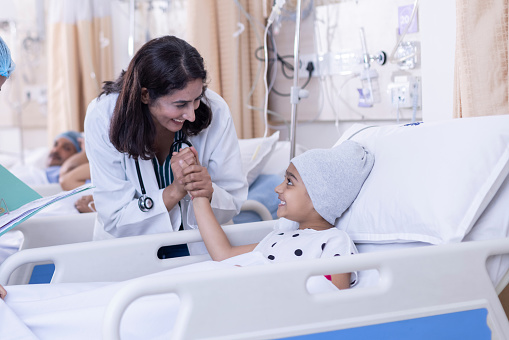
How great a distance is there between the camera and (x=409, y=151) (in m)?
1.43

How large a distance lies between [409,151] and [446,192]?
18 cm

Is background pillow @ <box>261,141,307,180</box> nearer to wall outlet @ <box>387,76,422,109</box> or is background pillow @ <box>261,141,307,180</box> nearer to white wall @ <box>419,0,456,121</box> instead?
wall outlet @ <box>387,76,422,109</box>

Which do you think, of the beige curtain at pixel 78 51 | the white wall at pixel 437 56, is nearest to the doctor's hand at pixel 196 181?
the white wall at pixel 437 56

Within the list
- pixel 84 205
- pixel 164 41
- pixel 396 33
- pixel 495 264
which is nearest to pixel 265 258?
pixel 495 264

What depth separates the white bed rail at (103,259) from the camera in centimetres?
151

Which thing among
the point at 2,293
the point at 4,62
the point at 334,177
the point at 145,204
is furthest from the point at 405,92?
the point at 2,293

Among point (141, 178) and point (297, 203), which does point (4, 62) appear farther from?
point (297, 203)

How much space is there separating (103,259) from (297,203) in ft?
1.82

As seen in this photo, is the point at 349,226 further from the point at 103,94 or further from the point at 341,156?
the point at 103,94

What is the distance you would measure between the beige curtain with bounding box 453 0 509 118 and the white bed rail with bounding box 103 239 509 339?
63cm

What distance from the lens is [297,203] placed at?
5.00ft

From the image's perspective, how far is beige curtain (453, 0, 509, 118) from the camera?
5.46 feet

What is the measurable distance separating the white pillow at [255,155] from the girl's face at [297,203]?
1.05 metres

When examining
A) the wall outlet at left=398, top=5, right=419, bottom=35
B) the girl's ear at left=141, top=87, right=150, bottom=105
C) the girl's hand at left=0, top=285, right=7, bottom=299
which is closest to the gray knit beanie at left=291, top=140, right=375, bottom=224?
the girl's ear at left=141, top=87, right=150, bottom=105
